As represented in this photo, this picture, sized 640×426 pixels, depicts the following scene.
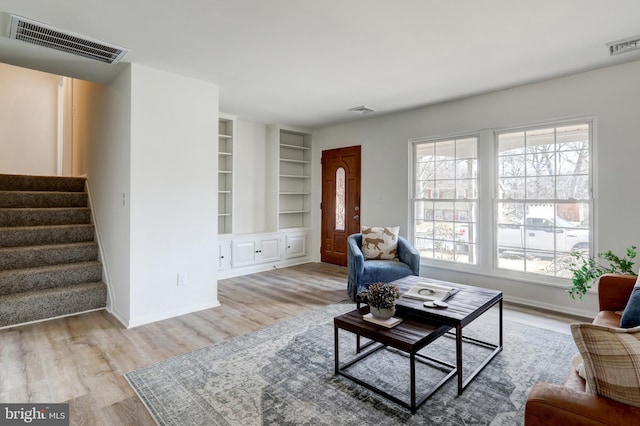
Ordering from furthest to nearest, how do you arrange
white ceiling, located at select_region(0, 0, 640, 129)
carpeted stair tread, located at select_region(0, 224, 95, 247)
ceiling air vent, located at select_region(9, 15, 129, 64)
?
1. carpeted stair tread, located at select_region(0, 224, 95, 247)
2. ceiling air vent, located at select_region(9, 15, 129, 64)
3. white ceiling, located at select_region(0, 0, 640, 129)

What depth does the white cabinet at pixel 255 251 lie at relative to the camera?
16.9 feet

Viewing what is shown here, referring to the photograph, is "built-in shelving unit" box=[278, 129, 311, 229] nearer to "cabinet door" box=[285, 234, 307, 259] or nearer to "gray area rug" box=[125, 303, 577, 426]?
"cabinet door" box=[285, 234, 307, 259]

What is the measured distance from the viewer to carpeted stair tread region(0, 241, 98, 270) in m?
3.50

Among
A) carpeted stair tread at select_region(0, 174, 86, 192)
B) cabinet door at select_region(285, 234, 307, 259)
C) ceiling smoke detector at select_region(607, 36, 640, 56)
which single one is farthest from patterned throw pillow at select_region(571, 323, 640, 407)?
carpeted stair tread at select_region(0, 174, 86, 192)

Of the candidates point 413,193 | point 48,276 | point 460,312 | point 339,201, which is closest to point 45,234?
point 48,276

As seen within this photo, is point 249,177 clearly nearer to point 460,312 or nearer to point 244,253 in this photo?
point 244,253

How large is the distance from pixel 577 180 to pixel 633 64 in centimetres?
115

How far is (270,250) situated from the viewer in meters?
5.64

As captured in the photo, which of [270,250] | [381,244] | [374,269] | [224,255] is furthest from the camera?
[270,250]

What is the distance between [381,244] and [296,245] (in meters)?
2.24

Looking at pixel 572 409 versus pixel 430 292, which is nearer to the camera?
pixel 572 409

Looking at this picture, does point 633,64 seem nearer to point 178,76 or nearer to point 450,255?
point 450,255

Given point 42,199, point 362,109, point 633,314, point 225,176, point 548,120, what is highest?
point 362,109

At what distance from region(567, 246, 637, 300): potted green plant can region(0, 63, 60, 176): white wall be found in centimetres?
764
